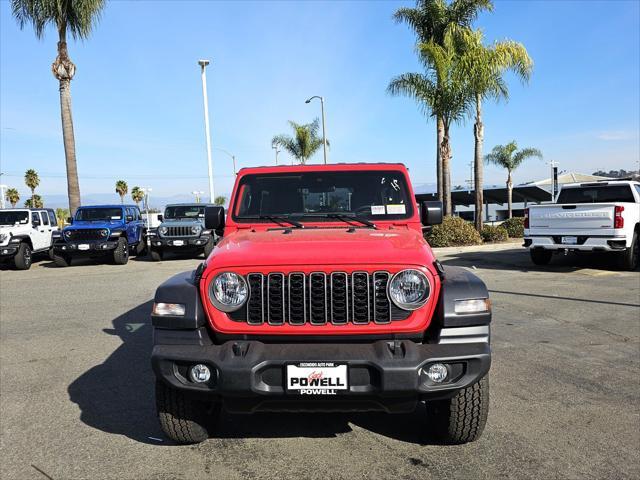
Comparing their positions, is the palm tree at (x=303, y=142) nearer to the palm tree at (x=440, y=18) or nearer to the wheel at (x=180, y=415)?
the palm tree at (x=440, y=18)

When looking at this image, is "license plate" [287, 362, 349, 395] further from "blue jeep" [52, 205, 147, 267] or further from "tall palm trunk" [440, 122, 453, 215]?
"tall palm trunk" [440, 122, 453, 215]

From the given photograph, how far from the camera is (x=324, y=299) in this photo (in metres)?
2.92

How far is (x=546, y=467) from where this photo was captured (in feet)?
9.75

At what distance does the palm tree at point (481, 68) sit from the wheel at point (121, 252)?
11890 mm

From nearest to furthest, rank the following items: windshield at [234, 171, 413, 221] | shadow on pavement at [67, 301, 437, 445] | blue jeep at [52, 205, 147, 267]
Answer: shadow on pavement at [67, 301, 437, 445] < windshield at [234, 171, 413, 221] < blue jeep at [52, 205, 147, 267]

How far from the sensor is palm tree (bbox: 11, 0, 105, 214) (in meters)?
18.5

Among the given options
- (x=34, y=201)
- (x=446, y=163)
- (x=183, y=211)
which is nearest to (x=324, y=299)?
A: (x=183, y=211)

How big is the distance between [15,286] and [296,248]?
10.4m

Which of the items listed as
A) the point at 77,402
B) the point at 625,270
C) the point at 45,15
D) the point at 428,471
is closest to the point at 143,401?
the point at 77,402

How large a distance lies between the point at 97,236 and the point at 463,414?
13783 millimetres

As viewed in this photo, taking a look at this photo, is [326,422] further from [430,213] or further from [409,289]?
[430,213]

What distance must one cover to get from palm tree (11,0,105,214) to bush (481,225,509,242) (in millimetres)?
15156

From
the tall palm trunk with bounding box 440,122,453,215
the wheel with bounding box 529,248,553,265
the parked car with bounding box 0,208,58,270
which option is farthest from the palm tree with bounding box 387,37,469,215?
the parked car with bounding box 0,208,58,270

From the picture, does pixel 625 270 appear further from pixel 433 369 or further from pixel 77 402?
pixel 77 402
